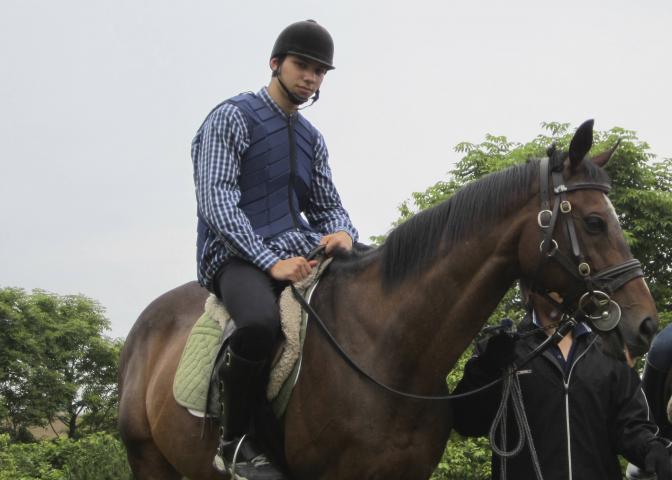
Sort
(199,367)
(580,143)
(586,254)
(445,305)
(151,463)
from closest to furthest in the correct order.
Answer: (586,254) < (580,143) < (445,305) < (199,367) < (151,463)

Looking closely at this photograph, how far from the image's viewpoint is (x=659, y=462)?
4133 mm

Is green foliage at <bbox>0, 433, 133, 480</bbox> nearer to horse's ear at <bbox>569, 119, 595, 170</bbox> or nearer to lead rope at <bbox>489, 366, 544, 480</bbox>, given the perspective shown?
lead rope at <bbox>489, 366, 544, 480</bbox>

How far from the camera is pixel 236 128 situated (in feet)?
15.4

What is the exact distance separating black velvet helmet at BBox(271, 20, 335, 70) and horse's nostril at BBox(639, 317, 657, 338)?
2.35 metres

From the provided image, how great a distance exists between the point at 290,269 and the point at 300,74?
1242 millimetres

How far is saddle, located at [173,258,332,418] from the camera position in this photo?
167 inches

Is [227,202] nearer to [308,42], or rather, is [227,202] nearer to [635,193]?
[308,42]

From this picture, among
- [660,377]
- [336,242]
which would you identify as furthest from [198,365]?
[660,377]

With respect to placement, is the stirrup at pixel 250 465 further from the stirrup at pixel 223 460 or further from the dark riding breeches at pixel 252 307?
the dark riding breeches at pixel 252 307

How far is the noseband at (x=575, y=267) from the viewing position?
369 centimetres

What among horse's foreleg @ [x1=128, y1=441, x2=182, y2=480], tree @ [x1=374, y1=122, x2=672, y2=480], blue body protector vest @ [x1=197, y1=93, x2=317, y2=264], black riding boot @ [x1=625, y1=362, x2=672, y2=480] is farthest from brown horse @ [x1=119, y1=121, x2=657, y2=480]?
tree @ [x1=374, y1=122, x2=672, y2=480]

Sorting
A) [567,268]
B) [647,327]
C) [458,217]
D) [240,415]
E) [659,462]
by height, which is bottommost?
[659,462]

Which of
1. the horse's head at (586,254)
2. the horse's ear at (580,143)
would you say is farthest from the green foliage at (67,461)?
the horse's ear at (580,143)

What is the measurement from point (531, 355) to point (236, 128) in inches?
83.5
